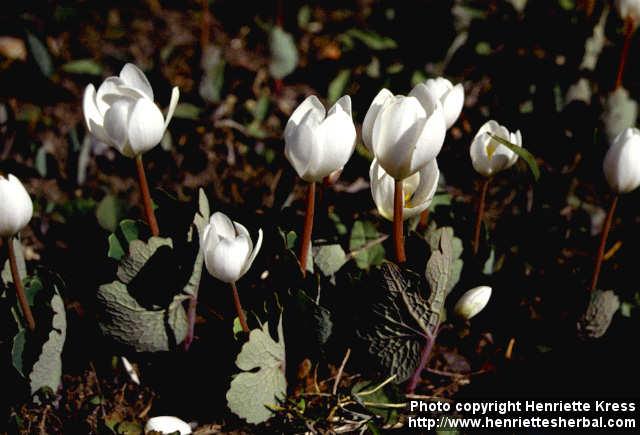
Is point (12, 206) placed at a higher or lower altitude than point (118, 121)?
lower

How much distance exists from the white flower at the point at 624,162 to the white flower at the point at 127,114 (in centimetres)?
87

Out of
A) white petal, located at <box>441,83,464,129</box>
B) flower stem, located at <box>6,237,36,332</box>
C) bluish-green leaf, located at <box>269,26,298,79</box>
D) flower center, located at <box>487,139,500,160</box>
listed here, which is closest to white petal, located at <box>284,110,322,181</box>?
white petal, located at <box>441,83,464,129</box>

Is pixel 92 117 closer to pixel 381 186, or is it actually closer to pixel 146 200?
pixel 146 200

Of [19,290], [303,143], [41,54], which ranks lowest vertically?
[19,290]

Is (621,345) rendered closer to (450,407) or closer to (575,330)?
(575,330)

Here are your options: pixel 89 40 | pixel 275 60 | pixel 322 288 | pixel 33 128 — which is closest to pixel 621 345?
pixel 322 288

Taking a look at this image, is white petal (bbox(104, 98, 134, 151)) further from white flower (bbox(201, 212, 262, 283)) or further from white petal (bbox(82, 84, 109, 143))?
white flower (bbox(201, 212, 262, 283))

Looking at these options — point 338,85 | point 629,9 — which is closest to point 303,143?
point 629,9

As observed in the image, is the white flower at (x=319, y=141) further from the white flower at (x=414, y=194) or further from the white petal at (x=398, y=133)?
the white flower at (x=414, y=194)

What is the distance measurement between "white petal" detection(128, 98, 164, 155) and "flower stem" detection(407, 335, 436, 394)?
696 millimetres

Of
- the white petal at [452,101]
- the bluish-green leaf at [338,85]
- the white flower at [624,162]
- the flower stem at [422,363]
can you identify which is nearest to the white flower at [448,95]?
the white petal at [452,101]

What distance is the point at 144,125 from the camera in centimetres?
138

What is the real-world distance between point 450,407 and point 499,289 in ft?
0.96

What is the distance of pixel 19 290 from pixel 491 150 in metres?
1.02
